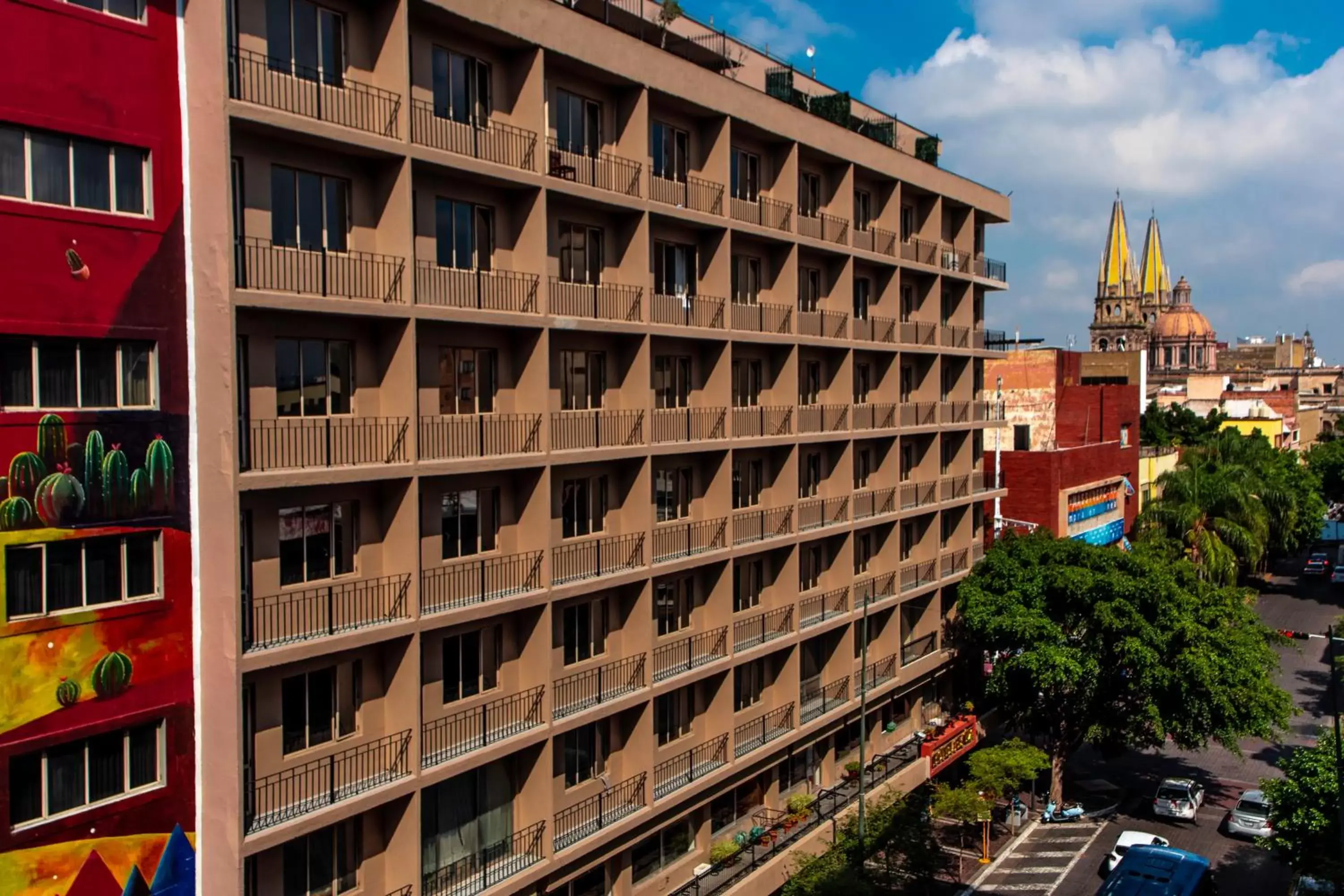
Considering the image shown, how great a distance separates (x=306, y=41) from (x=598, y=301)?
796 centimetres

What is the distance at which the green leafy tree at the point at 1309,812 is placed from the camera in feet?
82.7

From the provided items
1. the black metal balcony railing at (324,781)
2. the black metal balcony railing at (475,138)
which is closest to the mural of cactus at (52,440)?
the black metal balcony railing at (324,781)

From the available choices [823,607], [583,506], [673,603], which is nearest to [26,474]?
[583,506]

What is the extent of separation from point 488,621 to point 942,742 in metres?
21.1

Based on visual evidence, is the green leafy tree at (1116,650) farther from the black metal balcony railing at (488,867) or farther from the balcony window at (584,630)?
the black metal balcony railing at (488,867)

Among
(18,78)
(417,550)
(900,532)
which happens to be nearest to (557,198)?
(417,550)

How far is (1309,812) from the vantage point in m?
25.6

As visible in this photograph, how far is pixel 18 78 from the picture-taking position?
14.4 m

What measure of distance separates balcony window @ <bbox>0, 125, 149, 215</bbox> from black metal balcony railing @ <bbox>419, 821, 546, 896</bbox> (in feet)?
40.4

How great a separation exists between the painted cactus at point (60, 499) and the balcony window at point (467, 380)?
6.83 meters

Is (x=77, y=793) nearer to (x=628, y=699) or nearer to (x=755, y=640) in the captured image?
(x=628, y=699)

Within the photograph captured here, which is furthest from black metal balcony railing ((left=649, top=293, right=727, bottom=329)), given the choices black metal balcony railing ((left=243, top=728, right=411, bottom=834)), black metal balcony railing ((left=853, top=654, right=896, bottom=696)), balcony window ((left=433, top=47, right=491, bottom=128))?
black metal balcony railing ((left=853, top=654, right=896, bottom=696))

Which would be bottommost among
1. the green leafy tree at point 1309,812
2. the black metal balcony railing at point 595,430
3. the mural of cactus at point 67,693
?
the green leafy tree at point 1309,812

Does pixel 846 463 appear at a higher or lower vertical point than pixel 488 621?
higher
